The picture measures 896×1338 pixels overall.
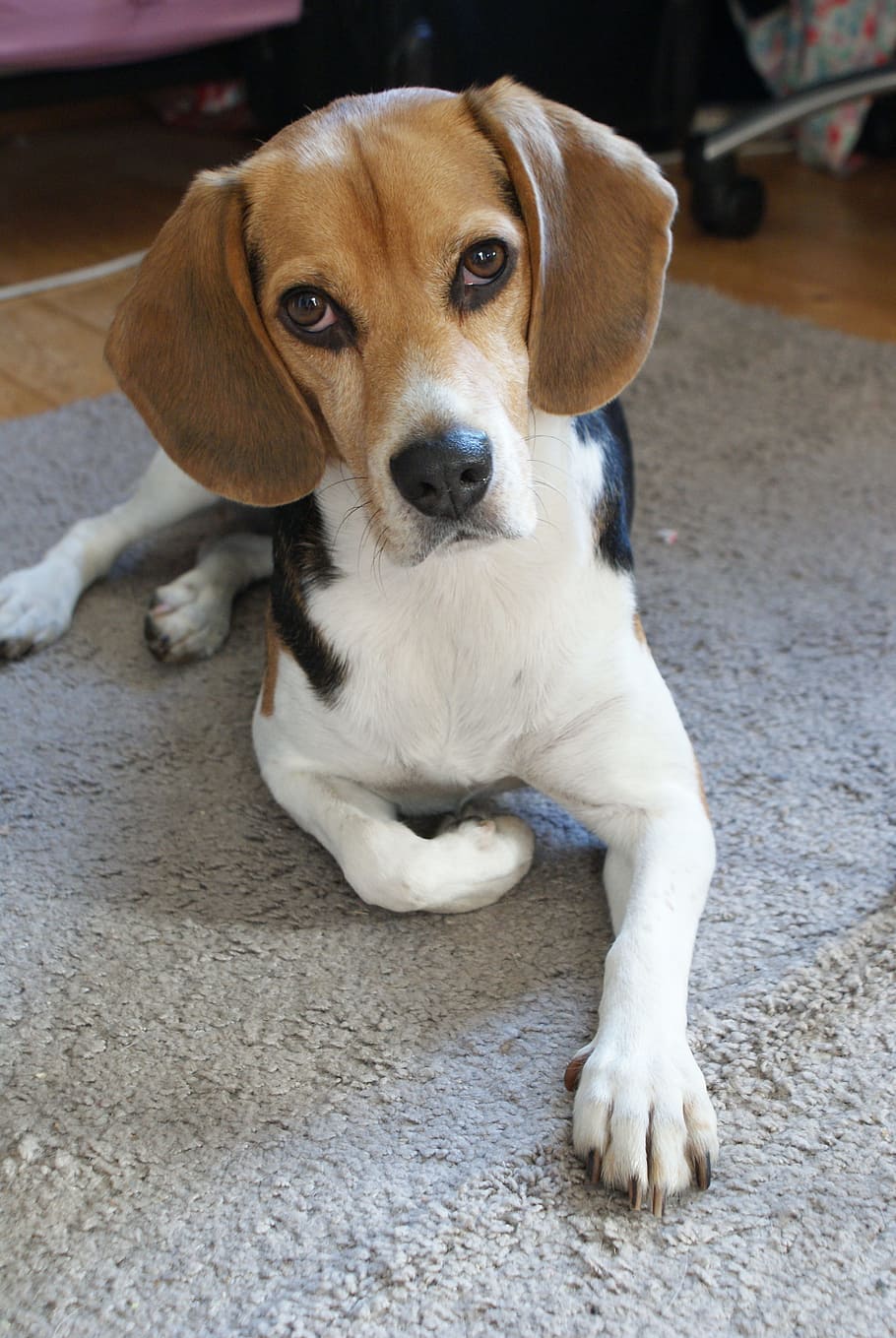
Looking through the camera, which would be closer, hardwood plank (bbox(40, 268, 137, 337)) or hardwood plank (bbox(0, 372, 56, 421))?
hardwood plank (bbox(0, 372, 56, 421))

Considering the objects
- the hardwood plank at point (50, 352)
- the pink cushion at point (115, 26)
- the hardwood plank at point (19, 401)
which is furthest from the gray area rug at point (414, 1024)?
the pink cushion at point (115, 26)

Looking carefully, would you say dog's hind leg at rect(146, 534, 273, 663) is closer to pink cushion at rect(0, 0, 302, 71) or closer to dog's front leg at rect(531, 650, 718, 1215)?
dog's front leg at rect(531, 650, 718, 1215)

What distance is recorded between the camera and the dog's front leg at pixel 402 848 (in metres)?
1.93

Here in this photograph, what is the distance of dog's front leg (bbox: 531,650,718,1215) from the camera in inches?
61.1

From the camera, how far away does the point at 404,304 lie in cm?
171

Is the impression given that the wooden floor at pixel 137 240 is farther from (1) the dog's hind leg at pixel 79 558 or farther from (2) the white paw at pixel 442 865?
(2) the white paw at pixel 442 865

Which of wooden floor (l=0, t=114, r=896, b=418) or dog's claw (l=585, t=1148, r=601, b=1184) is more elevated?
dog's claw (l=585, t=1148, r=601, b=1184)

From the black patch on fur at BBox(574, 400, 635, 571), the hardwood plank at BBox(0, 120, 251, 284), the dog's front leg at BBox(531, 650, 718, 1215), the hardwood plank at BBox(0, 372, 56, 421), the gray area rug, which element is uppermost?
the black patch on fur at BBox(574, 400, 635, 571)

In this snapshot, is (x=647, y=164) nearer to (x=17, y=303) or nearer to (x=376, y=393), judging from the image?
(x=376, y=393)

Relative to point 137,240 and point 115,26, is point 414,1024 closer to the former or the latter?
point 115,26

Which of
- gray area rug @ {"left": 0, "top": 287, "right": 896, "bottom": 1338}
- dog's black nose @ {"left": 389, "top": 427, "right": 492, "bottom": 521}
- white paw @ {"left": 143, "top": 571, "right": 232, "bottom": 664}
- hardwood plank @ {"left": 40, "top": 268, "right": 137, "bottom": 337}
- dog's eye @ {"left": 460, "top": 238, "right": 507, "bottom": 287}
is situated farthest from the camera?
hardwood plank @ {"left": 40, "top": 268, "right": 137, "bottom": 337}

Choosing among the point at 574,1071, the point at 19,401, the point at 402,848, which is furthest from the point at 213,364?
the point at 19,401

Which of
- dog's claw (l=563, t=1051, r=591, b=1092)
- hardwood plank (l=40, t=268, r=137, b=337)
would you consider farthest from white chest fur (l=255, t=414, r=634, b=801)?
hardwood plank (l=40, t=268, r=137, b=337)

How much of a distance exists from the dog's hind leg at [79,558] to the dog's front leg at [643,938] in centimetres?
118
